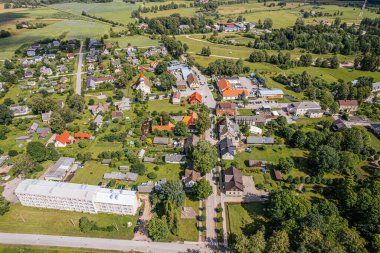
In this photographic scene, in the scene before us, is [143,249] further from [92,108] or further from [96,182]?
[92,108]

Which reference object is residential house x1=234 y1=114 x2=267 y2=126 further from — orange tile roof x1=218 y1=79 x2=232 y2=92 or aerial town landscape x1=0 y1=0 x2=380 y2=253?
orange tile roof x1=218 y1=79 x2=232 y2=92

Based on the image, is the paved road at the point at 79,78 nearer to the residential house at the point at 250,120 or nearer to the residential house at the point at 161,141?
the residential house at the point at 161,141

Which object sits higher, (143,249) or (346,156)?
(346,156)

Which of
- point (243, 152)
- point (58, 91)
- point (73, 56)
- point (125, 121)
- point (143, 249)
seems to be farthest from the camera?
point (73, 56)

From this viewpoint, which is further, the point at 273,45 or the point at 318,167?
the point at 273,45

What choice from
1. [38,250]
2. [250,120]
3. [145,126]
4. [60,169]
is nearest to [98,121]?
[145,126]

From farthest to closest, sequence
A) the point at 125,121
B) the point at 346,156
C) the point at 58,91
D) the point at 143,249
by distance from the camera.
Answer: the point at 58,91 < the point at 125,121 < the point at 346,156 < the point at 143,249

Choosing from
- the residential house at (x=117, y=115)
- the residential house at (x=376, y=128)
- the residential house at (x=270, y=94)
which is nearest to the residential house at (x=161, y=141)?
the residential house at (x=117, y=115)

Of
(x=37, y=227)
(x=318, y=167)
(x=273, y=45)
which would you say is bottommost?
(x=37, y=227)

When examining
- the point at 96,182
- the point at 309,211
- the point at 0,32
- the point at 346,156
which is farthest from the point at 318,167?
the point at 0,32
